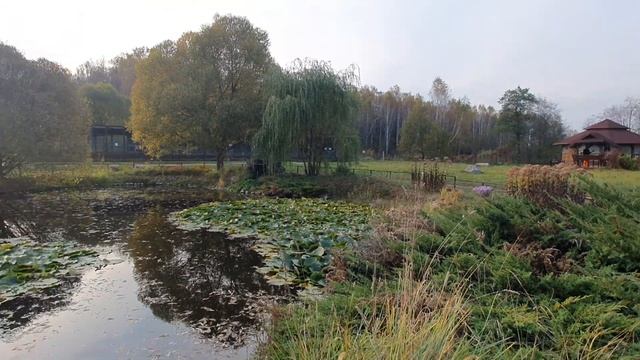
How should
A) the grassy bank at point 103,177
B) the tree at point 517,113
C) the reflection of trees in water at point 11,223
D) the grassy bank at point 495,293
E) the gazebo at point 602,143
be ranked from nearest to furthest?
the grassy bank at point 495,293 → the reflection of trees in water at point 11,223 → the grassy bank at point 103,177 → the gazebo at point 602,143 → the tree at point 517,113

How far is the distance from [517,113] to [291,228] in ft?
131

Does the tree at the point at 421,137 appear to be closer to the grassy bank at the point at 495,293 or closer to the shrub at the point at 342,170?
the shrub at the point at 342,170

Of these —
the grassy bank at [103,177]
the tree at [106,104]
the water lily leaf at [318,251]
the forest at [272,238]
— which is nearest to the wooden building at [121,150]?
the tree at [106,104]

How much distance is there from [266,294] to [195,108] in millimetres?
18975

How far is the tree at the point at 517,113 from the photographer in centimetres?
4359

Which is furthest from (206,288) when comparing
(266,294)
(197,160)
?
(197,160)

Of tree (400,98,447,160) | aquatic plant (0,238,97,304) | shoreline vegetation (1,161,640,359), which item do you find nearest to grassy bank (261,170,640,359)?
shoreline vegetation (1,161,640,359)

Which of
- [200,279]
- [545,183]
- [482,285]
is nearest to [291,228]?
[200,279]

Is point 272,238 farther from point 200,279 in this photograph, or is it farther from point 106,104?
point 106,104

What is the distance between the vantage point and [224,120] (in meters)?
23.2

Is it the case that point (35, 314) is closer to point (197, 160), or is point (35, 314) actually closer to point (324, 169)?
point (324, 169)

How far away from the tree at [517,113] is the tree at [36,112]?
37.9m

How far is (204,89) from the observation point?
2378 centimetres

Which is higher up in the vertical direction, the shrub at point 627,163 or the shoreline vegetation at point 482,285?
the shrub at point 627,163
